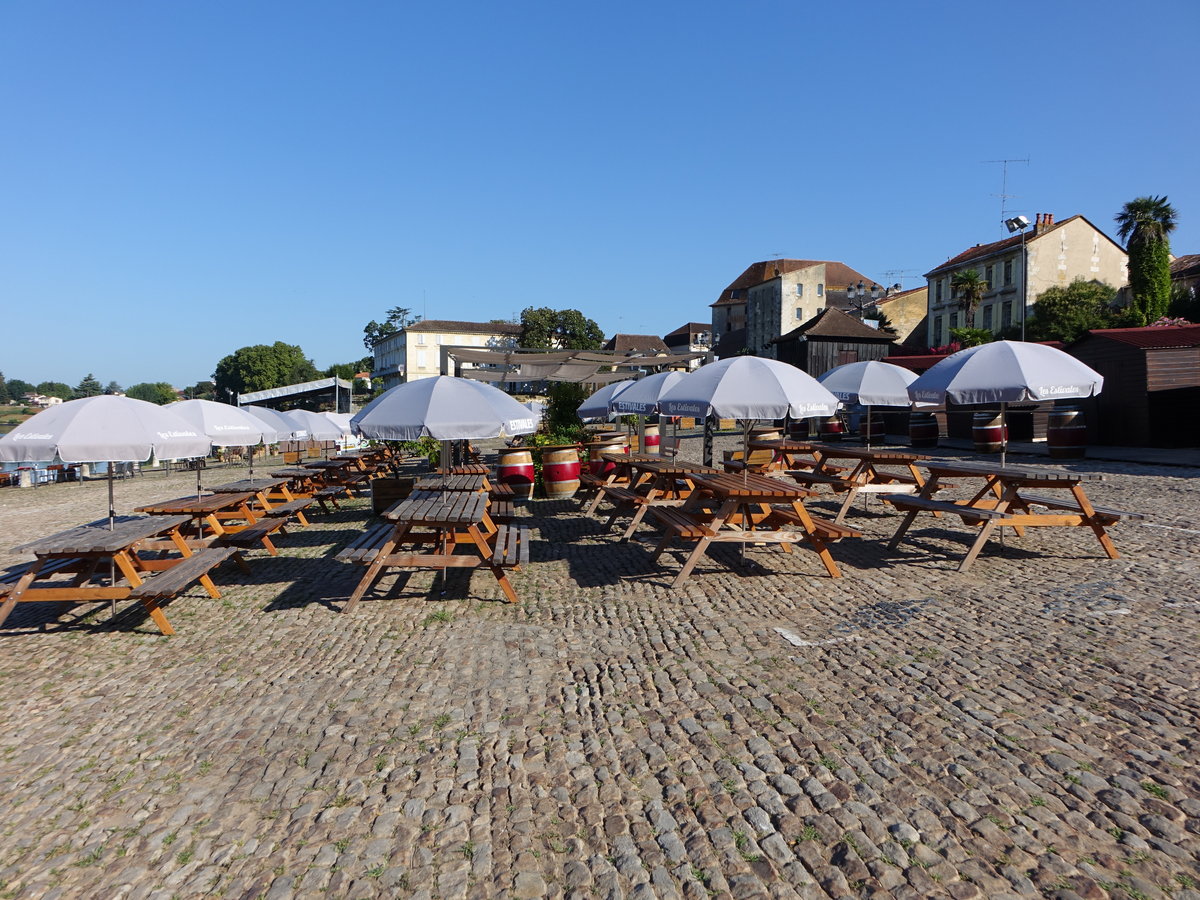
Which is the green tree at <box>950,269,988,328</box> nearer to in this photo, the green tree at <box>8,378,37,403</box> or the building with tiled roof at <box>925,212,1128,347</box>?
the building with tiled roof at <box>925,212,1128,347</box>

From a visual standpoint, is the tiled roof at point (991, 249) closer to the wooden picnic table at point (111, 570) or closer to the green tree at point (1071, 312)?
the green tree at point (1071, 312)

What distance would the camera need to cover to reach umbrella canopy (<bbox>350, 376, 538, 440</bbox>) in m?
7.22

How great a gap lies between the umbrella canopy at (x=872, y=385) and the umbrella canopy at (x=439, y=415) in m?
5.46

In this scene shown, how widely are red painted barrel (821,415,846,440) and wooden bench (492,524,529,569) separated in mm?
20372

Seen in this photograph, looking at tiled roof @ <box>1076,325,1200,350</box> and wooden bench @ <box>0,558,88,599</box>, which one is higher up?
tiled roof @ <box>1076,325,1200,350</box>

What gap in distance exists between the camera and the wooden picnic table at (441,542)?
5.97 m

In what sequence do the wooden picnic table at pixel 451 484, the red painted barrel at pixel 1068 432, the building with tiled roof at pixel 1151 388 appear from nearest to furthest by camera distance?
the wooden picnic table at pixel 451 484 → the red painted barrel at pixel 1068 432 → the building with tiled roof at pixel 1151 388

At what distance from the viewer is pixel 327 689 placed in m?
4.36

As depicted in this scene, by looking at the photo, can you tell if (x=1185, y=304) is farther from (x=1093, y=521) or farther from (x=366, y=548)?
(x=366, y=548)

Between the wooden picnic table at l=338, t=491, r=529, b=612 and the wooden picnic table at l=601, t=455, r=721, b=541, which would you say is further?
the wooden picnic table at l=601, t=455, r=721, b=541

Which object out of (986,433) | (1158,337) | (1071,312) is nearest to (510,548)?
(986,433)

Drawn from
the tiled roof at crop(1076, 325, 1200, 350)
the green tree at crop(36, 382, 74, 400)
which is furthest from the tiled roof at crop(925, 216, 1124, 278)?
the green tree at crop(36, 382, 74, 400)

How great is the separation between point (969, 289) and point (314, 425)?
4244 cm

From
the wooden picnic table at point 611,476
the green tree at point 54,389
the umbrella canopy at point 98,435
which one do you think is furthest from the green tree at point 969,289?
the green tree at point 54,389
